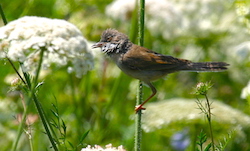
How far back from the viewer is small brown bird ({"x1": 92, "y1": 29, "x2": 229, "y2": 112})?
4.11 m

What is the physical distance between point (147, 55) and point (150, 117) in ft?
2.31

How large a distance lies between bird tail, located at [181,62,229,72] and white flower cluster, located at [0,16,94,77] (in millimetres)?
1006

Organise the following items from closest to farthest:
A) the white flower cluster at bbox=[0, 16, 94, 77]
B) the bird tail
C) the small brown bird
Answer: the white flower cluster at bbox=[0, 16, 94, 77] < the bird tail < the small brown bird

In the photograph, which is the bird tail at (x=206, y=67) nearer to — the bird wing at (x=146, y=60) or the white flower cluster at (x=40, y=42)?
the bird wing at (x=146, y=60)

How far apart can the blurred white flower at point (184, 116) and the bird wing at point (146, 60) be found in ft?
1.64

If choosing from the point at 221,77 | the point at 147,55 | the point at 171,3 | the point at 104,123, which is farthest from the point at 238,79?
the point at 147,55

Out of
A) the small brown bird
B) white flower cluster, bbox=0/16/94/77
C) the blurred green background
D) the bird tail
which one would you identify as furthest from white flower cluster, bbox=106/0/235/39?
white flower cluster, bbox=0/16/94/77

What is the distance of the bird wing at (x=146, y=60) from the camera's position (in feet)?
13.5

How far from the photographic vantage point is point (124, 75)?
19.6 feet

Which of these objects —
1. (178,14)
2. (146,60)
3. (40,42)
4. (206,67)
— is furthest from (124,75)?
(40,42)

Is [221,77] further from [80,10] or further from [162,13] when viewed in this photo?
[80,10]

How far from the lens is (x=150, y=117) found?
15.3 ft

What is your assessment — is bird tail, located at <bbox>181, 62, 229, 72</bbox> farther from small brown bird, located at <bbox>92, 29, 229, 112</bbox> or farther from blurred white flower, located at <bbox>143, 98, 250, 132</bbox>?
blurred white flower, located at <bbox>143, 98, 250, 132</bbox>

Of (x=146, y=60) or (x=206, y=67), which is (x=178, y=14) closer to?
(x=146, y=60)
